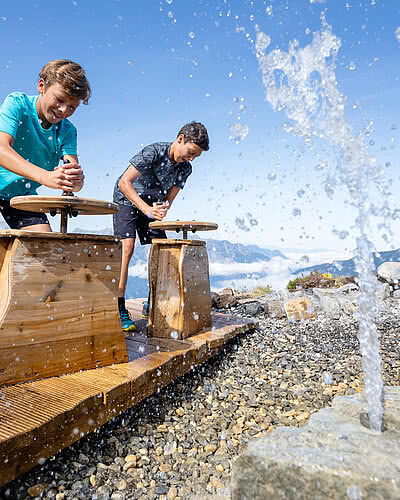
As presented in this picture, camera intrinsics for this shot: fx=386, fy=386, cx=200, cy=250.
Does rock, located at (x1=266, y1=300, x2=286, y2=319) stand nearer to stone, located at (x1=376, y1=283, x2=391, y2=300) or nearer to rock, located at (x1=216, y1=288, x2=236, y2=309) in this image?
rock, located at (x1=216, y1=288, x2=236, y2=309)

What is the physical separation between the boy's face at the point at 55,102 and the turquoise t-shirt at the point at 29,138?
0.39ft

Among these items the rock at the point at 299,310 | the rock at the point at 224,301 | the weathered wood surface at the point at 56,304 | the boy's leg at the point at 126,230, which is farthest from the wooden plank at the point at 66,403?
the rock at the point at 224,301

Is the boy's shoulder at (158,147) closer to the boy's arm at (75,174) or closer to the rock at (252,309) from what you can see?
the boy's arm at (75,174)

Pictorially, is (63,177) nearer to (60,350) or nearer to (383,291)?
(60,350)

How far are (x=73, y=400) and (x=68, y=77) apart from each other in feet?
6.40

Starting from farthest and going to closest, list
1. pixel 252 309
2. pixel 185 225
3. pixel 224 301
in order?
1. pixel 224 301
2. pixel 252 309
3. pixel 185 225

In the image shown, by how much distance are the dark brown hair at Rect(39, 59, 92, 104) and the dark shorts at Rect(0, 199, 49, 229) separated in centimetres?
102

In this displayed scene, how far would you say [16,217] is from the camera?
3.02 m

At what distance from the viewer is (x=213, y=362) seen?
364 cm

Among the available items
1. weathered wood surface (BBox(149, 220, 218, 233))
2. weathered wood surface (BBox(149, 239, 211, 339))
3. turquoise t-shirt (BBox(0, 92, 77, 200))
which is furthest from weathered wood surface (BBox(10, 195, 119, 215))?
weathered wood surface (BBox(149, 239, 211, 339))

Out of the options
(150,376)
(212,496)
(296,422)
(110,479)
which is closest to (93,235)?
(150,376)

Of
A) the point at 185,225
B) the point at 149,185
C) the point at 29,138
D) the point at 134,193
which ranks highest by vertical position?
the point at 29,138

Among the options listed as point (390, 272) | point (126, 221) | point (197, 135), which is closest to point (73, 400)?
point (126, 221)

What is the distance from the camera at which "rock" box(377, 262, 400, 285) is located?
8016 mm
